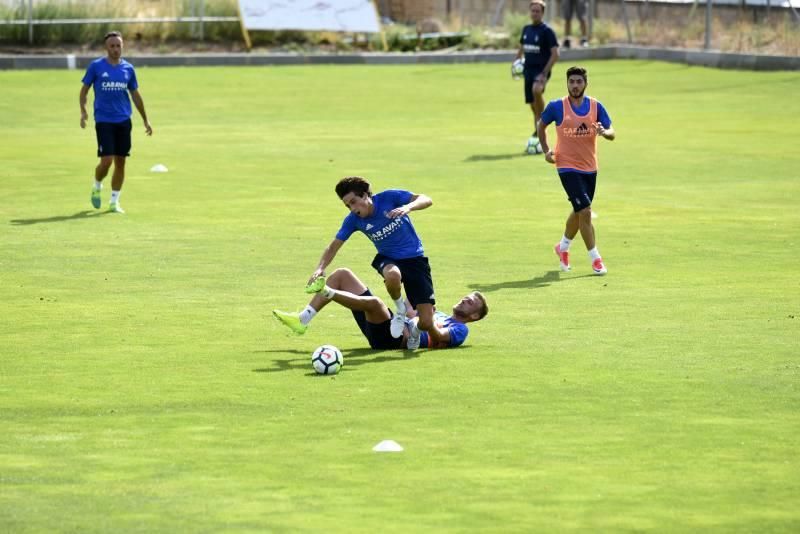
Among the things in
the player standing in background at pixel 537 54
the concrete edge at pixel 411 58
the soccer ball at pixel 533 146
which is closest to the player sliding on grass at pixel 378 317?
the soccer ball at pixel 533 146

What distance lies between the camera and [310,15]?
47.6 m

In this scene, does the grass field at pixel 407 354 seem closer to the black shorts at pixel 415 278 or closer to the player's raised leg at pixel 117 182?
the player's raised leg at pixel 117 182

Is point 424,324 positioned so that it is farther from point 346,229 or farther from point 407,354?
point 346,229

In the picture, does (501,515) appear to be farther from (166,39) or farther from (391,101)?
(166,39)

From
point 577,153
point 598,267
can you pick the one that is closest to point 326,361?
point 598,267

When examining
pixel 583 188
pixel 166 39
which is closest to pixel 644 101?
pixel 166 39

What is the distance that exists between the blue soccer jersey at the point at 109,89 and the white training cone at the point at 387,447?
521 inches

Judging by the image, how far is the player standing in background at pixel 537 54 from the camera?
96.8ft

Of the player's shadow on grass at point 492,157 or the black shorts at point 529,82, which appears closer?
the player's shadow on grass at point 492,157

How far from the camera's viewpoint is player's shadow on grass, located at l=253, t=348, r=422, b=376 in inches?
513

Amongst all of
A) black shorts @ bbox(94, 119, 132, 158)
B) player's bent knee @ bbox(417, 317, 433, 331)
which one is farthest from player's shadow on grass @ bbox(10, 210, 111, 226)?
player's bent knee @ bbox(417, 317, 433, 331)

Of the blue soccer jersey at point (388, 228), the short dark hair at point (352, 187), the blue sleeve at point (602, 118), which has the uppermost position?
the short dark hair at point (352, 187)

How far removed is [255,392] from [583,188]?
7079mm

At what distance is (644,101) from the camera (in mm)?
37438
